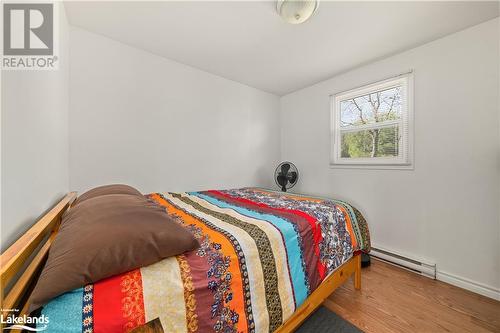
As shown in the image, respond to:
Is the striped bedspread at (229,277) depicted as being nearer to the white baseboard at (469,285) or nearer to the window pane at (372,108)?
the white baseboard at (469,285)

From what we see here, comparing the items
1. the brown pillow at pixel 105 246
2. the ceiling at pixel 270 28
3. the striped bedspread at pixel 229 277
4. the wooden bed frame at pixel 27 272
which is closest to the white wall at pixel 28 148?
the wooden bed frame at pixel 27 272

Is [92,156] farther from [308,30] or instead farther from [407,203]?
[407,203]

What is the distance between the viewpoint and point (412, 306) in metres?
1.58

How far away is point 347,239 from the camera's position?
160 centimetres

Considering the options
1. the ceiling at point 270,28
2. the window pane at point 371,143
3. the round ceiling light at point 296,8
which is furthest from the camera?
the window pane at point 371,143

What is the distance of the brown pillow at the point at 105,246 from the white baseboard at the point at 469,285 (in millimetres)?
2456

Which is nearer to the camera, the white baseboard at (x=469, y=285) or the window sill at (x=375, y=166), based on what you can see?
the white baseboard at (x=469, y=285)

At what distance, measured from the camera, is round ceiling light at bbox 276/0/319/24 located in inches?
59.6

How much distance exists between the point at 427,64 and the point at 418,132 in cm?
69

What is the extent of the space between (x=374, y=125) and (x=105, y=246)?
289cm

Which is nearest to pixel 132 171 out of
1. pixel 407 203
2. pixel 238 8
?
pixel 238 8

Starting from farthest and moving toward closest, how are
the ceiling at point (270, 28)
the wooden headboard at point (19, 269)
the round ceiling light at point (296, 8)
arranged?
the ceiling at point (270, 28)
the round ceiling light at point (296, 8)
the wooden headboard at point (19, 269)

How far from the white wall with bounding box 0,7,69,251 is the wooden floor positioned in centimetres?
196

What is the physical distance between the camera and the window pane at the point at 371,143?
7.78ft
